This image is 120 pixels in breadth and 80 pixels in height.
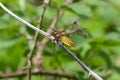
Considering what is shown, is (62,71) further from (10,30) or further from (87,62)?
(10,30)

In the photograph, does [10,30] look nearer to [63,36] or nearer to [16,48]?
[16,48]

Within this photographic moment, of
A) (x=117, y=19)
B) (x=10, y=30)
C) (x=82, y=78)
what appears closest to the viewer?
(x=82, y=78)

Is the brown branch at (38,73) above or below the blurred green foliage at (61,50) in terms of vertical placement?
below

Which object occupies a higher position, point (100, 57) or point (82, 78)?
point (100, 57)

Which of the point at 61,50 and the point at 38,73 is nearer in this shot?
the point at 38,73

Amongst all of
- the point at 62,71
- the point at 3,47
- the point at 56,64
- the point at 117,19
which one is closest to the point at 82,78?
the point at 62,71

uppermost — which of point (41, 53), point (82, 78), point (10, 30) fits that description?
point (10, 30)

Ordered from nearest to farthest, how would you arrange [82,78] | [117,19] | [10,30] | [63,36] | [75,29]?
[63,36], [75,29], [82,78], [10,30], [117,19]

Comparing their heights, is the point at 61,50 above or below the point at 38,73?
above

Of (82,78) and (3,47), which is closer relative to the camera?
(82,78)

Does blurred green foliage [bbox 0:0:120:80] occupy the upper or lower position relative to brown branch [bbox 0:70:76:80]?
upper
